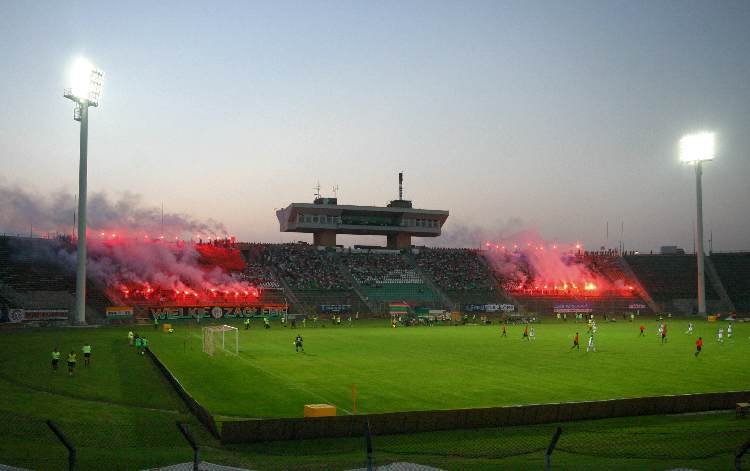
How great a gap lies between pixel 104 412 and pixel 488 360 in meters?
23.1

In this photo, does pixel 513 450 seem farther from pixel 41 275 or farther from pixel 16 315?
pixel 41 275

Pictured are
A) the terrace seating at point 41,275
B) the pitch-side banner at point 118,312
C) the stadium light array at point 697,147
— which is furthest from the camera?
the stadium light array at point 697,147

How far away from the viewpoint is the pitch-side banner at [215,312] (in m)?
78.5

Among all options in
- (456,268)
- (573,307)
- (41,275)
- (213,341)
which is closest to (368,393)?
(213,341)

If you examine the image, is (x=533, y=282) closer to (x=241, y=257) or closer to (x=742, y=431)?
(x=241, y=257)

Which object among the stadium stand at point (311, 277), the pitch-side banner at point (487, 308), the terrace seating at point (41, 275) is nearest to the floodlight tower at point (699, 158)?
the pitch-side banner at point (487, 308)

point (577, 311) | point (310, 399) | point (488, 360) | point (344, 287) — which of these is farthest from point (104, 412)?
point (577, 311)

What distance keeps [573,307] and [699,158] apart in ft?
88.6

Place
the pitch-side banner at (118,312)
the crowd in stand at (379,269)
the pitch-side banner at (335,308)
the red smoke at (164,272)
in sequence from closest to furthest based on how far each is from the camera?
the pitch-side banner at (118,312) → the red smoke at (164,272) → the pitch-side banner at (335,308) → the crowd in stand at (379,269)

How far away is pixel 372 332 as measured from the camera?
66.0 m

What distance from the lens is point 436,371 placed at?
35125 millimetres

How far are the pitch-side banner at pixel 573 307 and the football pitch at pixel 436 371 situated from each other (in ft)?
131

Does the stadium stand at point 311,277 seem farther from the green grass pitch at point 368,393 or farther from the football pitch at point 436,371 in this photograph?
the green grass pitch at point 368,393

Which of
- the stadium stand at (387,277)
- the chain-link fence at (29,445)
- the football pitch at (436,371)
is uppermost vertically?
the stadium stand at (387,277)
